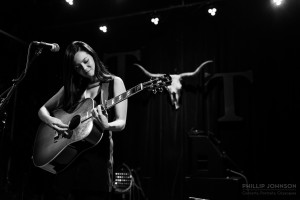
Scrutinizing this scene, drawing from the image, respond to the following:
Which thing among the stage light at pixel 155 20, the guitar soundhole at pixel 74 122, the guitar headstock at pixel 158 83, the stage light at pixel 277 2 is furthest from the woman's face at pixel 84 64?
the stage light at pixel 277 2

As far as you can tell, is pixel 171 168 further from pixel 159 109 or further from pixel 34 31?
pixel 34 31

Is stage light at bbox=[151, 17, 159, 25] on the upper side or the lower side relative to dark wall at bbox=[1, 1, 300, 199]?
upper

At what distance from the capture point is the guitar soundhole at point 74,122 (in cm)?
229

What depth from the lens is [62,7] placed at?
18.3 feet

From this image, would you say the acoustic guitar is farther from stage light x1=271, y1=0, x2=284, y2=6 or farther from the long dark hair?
stage light x1=271, y1=0, x2=284, y2=6

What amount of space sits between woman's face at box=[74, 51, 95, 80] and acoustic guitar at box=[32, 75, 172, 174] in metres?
0.20

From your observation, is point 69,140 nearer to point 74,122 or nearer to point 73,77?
point 74,122

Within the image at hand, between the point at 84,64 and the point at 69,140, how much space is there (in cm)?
58

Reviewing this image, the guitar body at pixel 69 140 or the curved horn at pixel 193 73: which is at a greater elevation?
the curved horn at pixel 193 73

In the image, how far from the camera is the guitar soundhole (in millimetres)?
2285

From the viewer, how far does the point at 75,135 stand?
2191 millimetres

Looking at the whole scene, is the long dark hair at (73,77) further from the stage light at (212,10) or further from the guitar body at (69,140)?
the stage light at (212,10)

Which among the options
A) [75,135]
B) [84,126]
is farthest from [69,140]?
[84,126]

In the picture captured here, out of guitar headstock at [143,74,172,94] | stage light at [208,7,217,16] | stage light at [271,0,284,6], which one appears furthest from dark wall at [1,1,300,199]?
guitar headstock at [143,74,172,94]
